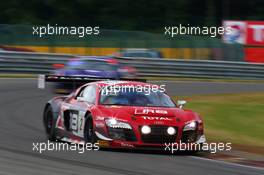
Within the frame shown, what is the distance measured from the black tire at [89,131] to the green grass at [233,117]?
3.33m

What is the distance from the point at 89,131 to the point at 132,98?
0.98 m

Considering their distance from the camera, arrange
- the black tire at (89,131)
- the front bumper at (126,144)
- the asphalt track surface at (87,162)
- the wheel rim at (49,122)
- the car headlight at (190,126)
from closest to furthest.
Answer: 1. the asphalt track surface at (87,162)
2. the front bumper at (126,144)
3. the black tire at (89,131)
4. the car headlight at (190,126)
5. the wheel rim at (49,122)

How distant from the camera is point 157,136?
11750mm

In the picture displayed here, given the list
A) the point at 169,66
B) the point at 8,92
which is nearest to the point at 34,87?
the point at 8,92

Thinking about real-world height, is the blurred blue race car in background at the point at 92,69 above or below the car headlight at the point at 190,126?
above

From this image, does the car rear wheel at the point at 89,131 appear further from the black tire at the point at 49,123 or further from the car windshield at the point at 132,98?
the black tire at the point at 49,123

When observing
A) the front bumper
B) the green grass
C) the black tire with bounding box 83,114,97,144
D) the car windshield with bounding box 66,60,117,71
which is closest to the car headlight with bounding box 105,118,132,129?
the front bumper

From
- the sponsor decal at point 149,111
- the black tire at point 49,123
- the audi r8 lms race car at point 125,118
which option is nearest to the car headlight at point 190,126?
the audi r8 lms race car at point 125,118

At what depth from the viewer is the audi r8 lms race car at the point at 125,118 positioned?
1168 cm

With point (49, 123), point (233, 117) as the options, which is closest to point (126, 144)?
point (49, 123)

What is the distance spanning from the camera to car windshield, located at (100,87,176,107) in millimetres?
12488

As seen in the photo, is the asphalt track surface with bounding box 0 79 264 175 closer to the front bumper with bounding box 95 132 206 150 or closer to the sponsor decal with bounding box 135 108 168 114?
the front bumper with bounding box 95 132 206 150

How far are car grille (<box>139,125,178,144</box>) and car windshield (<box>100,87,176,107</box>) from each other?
0.85m

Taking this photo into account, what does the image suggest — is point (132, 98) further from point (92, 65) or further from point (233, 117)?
point (92, 65)
